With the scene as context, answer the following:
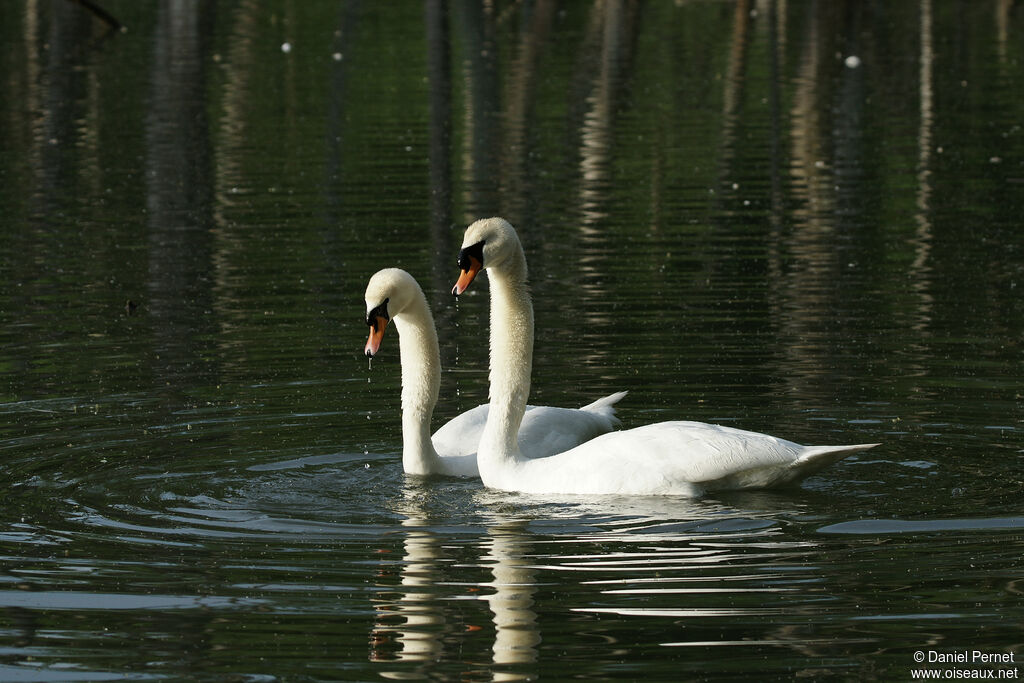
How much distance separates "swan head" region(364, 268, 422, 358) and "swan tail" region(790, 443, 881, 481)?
235cm

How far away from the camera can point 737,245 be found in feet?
58.1

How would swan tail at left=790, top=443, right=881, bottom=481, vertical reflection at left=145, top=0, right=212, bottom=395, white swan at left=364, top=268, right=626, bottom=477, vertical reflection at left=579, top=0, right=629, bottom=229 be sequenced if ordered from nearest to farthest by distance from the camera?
1. swan tail at left=790, top=443, right=881, bottom=481
2. white swan at left=364, top=268, right=626, bottom=477
3. vertical reflection at left=145, top=0, right=212, bottom=395
4. vertical reflection at left=579, top=0, right=629, bottom=229

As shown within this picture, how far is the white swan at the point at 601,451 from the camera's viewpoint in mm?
9055

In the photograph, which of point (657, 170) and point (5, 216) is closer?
point (5, 216)

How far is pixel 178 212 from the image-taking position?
20.7 metres

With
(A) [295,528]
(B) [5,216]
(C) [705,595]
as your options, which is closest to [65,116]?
(B) [5,216]

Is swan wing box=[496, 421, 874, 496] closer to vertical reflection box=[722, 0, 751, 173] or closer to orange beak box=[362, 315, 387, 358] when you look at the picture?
orange beak box=[362, 315, 387, 358]

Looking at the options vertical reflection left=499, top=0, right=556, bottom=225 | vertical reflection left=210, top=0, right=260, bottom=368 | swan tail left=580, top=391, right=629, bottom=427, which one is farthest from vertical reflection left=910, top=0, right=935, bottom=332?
vertical reflection left=210, top=0, right=260, bottom=368

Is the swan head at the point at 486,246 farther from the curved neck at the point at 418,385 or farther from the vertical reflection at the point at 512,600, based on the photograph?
the vertical reflection at the point at 512,600

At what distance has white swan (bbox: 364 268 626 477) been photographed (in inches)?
395

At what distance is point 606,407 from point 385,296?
1.87 metres

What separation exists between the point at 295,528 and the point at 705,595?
Result: 7.60 feet

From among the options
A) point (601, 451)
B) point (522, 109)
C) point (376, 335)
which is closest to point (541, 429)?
point (601, 451)

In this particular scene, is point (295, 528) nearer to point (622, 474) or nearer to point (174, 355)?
point (622, 474)
